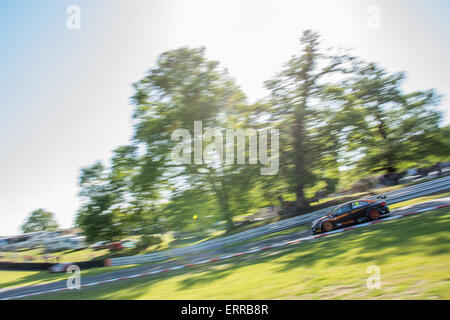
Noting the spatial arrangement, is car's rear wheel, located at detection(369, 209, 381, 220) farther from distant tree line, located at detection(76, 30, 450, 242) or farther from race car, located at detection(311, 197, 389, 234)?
distant tree line, located at detection(76, 30, 450, 242)

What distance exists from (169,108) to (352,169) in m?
17.2

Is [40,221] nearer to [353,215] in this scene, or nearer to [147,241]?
[147,241]

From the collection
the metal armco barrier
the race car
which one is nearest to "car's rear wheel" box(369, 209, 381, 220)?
the race car

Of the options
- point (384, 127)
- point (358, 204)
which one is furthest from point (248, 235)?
point (384, 127)

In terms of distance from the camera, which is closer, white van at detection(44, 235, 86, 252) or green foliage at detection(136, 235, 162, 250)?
green foliage at detection(136, 235, 162, 250)

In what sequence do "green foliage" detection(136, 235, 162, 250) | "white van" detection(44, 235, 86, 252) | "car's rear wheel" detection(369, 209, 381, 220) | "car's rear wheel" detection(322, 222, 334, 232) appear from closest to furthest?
"car's rear wheel" detection(369, 209, 381, 220) < "car's rear wheel" detection(322, 222, 334, 232) < "green foliage" detection(136, 235, 162, 250) < "white van" detection(44, 235, 86, 252)

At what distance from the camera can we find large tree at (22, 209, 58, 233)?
286 ft

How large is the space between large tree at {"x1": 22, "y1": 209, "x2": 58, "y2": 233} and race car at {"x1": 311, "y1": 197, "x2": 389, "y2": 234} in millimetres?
93826

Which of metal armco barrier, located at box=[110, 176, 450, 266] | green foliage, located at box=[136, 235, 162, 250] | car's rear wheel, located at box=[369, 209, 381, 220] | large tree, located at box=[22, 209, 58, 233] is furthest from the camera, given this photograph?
large tree, located at box=[22, 209, 58, 233]

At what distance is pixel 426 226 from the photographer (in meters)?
8.75

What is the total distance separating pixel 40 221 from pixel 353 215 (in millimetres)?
99809

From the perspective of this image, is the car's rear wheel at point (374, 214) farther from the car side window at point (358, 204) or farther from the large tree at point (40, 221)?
the large tree at point (40, 221)

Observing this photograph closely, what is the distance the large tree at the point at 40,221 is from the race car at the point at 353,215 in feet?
308
